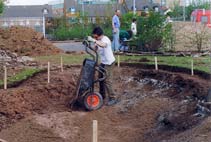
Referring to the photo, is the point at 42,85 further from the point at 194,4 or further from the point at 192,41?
the point at 194,4

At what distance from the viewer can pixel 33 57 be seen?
23.1 m

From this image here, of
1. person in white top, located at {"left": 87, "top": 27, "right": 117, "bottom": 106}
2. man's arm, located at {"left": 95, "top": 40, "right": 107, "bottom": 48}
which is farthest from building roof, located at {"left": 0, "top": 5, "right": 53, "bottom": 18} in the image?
man's arm, located at {"left": 95, "top": 40, "right": 107, "bottom": 48}

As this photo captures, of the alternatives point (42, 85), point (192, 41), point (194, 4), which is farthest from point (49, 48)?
point (194, 4)

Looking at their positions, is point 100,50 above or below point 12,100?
above

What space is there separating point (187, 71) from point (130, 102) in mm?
2276

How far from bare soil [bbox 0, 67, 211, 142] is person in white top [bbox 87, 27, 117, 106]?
0.35 metres

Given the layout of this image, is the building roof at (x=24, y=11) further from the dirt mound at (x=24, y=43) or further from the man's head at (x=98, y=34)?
the man's head at (x=98, y=34)

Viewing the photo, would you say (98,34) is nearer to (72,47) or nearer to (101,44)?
(101,44)

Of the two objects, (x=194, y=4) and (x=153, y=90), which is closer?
(x=153, y=90)

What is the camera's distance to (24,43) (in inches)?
979

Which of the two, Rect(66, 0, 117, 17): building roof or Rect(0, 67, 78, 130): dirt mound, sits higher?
Rect(66, 0, 117, 17): building roof

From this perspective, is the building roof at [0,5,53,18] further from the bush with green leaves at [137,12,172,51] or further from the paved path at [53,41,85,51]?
the bush with green leaves at [137,12,172,51]

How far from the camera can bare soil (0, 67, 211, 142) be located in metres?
11.5

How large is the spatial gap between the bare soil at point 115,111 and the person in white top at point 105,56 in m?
0.35
